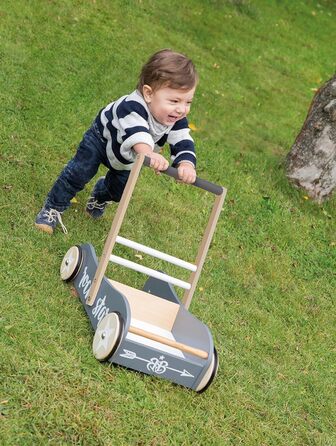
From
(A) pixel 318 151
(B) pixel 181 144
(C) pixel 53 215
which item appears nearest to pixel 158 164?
(B) pixel 181 144

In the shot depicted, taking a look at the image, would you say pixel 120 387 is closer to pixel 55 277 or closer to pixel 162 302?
pixel 162 302

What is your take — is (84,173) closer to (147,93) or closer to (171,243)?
(147,93)

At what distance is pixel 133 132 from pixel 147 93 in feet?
0.83

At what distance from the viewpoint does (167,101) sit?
12.1ft

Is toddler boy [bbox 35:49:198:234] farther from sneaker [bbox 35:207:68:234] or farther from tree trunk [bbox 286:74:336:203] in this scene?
tree trunk [bbox 286:74:336:203]

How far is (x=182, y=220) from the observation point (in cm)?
556

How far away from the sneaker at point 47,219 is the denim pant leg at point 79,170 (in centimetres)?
4

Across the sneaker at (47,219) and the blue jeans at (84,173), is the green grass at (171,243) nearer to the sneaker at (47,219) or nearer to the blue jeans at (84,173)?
the sneaker at (47,219)

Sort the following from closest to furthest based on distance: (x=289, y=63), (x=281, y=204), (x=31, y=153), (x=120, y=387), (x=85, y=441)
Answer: (x=85, y=441) → (x=120, y=387) → (x=31, y=153) → (x=281, y=204) → (x=289, y=63)

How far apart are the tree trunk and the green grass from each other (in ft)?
0.51

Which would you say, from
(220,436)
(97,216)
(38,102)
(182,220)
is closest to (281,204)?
(182,220)

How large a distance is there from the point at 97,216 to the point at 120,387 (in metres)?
1.93

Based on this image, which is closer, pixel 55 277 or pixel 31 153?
pixel 55 277

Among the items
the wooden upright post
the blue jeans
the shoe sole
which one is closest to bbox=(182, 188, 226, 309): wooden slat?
the wooden upright post
